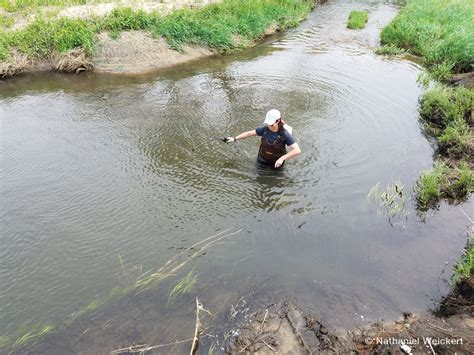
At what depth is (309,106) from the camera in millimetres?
→ 10812

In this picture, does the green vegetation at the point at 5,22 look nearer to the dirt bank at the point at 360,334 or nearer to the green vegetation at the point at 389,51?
the green vegetation at the point at 389,51

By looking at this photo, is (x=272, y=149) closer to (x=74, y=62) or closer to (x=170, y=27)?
(x=74, y=62)

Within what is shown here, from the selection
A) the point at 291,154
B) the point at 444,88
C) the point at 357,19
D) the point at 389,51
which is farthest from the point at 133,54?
the point at 357,19

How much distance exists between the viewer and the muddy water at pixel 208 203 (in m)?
5.36

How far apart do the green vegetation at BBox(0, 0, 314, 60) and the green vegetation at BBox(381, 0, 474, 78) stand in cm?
540

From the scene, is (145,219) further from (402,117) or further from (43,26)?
(43,26)

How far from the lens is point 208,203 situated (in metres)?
7.03

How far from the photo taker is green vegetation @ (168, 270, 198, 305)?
5329mm


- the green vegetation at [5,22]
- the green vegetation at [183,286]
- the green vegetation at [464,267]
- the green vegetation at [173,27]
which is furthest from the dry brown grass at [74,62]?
the green vegetation at [464,267]

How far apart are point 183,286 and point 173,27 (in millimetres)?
11731

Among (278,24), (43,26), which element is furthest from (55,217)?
(278,24)

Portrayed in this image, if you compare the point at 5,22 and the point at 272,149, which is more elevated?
the point at 5,22

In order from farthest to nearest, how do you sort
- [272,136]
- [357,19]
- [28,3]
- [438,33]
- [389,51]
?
[357,19], [438,33], [389,51], [28,3], [272,136]

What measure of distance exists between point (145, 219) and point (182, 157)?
2.16 metres
